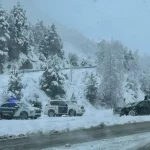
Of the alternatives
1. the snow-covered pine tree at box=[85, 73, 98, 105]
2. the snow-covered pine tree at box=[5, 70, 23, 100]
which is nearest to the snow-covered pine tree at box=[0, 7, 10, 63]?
the snow-covered pine tree at box=[5, 70, 23, 100]

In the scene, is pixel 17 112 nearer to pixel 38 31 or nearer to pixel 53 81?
pixel 53 81

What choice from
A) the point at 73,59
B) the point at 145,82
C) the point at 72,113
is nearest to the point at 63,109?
the point at 72,113

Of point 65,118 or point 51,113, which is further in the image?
point 51,113

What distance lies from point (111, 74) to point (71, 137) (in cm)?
4534

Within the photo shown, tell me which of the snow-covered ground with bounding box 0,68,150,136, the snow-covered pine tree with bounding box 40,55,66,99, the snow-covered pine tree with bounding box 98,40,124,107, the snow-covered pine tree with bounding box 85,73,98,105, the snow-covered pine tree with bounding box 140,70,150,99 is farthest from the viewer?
the snow-covered pine tree with bounding box 140,70,150,99

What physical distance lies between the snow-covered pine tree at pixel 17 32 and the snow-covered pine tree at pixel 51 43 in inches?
281

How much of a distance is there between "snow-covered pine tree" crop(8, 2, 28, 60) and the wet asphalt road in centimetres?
4116

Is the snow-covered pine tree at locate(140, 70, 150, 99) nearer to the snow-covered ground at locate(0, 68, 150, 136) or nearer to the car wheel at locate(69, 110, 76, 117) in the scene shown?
the snow-covered ground at locate(0, 68, 150, 136)

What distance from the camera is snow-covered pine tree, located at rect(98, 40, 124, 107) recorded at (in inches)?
2463

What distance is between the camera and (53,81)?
177ft

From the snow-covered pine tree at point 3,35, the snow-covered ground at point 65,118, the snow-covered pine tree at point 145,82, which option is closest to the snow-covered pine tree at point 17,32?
A: the snow-covered pine tree at point 3,35

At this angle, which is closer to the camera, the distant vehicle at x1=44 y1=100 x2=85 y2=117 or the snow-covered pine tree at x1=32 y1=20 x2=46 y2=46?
the distant vehicle at x1=44 y1=100 x2=85 y2=117

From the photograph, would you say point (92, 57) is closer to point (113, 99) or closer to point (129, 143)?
point (113, 99)

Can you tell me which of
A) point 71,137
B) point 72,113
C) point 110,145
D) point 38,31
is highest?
point 38,31
